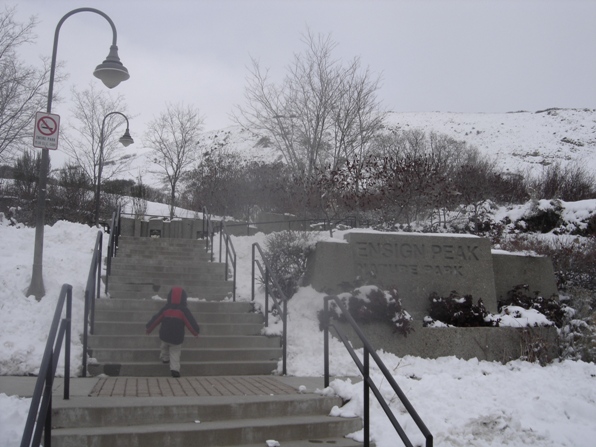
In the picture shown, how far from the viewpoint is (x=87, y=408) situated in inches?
191

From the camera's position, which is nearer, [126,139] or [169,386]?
[169,386]

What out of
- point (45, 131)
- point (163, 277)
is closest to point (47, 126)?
point (45, 131)

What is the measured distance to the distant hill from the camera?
197 feet

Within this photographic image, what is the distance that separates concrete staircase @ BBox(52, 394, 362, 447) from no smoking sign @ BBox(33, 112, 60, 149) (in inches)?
192

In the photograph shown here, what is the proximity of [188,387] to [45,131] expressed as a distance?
4804 millimetres

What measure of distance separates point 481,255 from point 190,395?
739 cm

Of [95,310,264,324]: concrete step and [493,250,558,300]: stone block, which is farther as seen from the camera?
[493,250,558,300]: stone block

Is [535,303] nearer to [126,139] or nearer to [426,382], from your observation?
[426,382]

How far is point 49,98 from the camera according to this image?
890cm

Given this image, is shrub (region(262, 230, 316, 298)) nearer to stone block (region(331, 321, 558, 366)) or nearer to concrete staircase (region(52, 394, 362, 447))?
stone block (region(331, 321, 558, 366))

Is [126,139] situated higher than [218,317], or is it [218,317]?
[126,139]

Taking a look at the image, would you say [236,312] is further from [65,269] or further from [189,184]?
[189,184]

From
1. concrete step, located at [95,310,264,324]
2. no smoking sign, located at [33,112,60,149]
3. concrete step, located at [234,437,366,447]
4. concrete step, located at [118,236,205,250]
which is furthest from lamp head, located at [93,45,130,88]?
concrete step, located at [234,437,366,447]

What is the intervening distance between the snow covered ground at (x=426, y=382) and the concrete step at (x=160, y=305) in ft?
1.39
